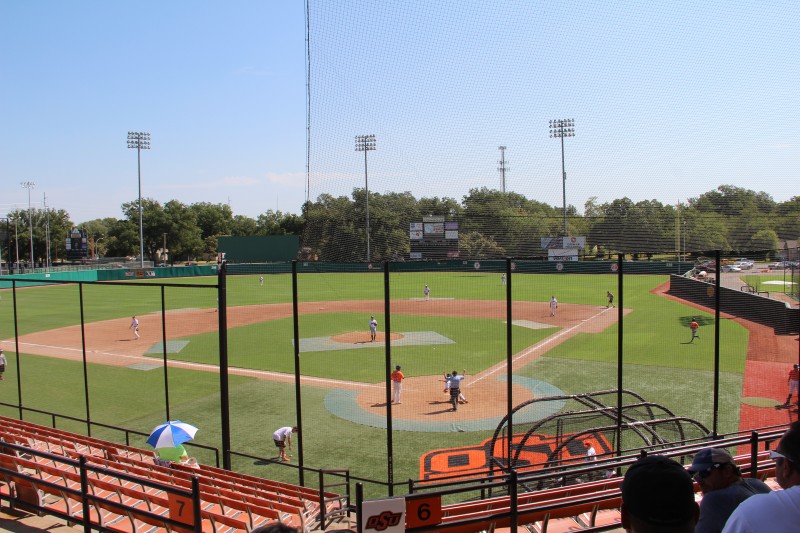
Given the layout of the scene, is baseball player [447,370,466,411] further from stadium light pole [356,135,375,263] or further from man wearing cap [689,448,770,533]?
man wearing cap [689,448,770,533]

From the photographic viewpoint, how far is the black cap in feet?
6.01

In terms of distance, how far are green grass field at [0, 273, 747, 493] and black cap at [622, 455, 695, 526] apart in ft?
35.0

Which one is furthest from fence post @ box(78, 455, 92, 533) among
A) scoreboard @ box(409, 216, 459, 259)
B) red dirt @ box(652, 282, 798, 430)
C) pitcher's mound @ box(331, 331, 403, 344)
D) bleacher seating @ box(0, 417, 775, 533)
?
pitcher's mound @ box(331, 331, 403, 344)

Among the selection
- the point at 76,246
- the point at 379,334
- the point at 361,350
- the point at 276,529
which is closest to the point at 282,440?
the point at 276,529

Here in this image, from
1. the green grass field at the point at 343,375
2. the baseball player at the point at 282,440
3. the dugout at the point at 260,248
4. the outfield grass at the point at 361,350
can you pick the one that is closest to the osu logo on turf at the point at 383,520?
the green grass field at the point at 343,375

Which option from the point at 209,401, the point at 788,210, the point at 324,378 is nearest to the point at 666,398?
the point at 788,210

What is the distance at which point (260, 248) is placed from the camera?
7906cm

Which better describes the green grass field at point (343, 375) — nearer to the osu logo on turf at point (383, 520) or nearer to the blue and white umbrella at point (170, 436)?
the blue and white umbrella at point (170, 436)

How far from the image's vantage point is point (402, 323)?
3419 centimetres

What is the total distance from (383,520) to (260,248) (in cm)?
7786

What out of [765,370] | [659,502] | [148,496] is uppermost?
[659,502]

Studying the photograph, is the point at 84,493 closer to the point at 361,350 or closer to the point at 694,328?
the point at 361,350

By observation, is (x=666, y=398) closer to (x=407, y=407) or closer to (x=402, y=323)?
(x=407, y=407)

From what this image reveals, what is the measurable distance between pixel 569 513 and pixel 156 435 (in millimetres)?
7499
